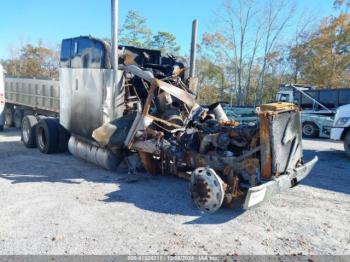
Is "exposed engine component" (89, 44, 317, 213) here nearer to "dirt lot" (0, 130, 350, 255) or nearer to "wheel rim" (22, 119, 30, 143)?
"dirt lot" (0, 130, 350, 255)

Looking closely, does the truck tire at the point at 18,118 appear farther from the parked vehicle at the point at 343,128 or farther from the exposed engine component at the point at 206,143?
the parked vehicle at the point at 343,128

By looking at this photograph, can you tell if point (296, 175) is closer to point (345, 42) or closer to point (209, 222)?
point (209, 222)

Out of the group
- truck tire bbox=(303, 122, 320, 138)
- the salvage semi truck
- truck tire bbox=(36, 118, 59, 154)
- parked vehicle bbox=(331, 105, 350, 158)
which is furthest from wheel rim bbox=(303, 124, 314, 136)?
truck tire bbox=(36, 118, 59, 154)

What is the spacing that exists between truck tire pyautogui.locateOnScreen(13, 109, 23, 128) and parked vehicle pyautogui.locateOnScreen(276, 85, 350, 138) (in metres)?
11.7

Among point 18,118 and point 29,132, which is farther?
point 18,118

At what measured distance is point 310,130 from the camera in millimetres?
15461

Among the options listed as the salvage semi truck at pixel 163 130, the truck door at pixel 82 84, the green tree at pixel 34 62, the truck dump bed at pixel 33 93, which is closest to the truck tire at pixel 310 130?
the salvage semi truck at pixel 163 130

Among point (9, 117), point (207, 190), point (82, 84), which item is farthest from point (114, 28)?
point (9, 117)

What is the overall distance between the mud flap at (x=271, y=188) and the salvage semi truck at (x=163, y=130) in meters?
0.01

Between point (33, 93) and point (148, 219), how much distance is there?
1093 cm

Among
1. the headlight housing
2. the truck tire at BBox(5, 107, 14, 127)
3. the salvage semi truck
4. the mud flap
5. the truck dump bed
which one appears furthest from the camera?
the truck tire at BBox(5, 107, 14, 127)

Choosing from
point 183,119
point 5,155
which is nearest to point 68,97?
point 5,155

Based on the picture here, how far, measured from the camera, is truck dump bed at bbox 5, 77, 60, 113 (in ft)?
41.5

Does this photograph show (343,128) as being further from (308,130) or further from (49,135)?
(49,135)
